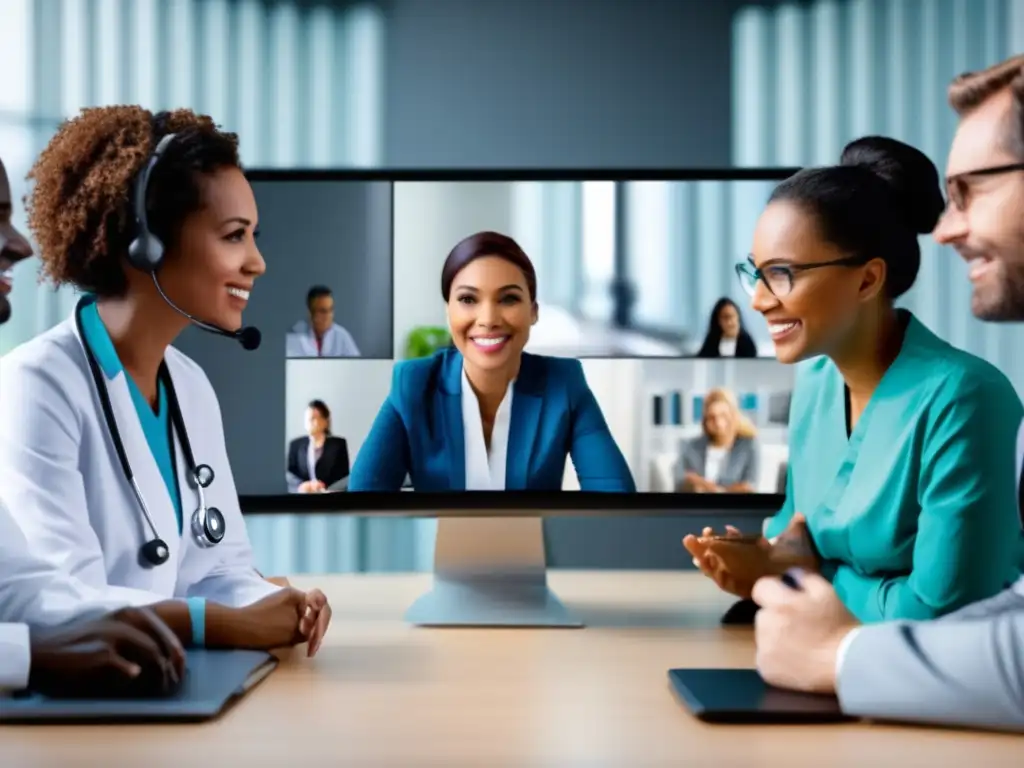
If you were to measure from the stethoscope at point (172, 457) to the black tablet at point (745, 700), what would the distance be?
0.46m

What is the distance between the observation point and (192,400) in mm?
1229

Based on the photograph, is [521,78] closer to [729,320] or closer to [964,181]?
[729,320]

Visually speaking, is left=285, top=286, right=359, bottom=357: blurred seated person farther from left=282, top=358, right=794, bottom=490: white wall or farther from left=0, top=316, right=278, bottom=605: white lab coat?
left=0, top=316, right=278, bottom=605: white lab coat

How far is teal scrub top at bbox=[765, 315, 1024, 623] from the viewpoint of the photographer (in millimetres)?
1058

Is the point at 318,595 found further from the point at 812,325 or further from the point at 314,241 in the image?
the point at 812,325

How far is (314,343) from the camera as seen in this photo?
1.32 m

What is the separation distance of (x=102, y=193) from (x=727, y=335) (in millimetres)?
664

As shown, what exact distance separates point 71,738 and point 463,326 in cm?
64

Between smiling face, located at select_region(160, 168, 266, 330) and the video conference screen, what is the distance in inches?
5.3

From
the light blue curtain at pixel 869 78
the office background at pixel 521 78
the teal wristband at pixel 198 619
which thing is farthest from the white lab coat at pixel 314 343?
the light blue curtain at pixel 869 78

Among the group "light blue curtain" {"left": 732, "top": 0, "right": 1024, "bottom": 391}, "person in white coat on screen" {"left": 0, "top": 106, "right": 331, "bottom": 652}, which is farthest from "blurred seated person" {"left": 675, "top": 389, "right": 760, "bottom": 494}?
"light blue curtain" {"left": 732, "top": 0, "right": 1024, "bottom": 391}

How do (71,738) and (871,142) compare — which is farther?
(871,142)

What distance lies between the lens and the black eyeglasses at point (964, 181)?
0.93 m

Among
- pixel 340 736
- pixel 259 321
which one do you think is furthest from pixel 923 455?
pixel 259 321
